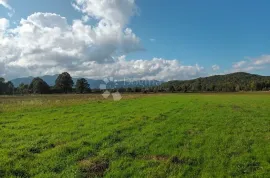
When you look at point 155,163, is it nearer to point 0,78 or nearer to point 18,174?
point 18,174

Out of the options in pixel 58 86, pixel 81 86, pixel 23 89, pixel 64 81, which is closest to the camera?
pixel 64 81

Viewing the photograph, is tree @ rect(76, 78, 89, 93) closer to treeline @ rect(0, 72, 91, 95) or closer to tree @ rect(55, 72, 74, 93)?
treeline @ rect(0, 72, 91, 95)

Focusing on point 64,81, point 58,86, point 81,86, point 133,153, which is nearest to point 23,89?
point 58,86

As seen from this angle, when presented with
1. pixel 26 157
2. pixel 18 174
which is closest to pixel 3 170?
pixel 18 174

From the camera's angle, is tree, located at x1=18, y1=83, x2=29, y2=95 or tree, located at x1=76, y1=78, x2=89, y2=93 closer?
tree, located at x1=76, y1=78, x2=89, y2=93

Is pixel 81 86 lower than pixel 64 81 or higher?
lower

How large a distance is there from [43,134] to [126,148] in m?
5.41

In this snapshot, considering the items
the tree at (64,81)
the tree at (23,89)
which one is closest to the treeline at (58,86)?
the tree at (64,81)

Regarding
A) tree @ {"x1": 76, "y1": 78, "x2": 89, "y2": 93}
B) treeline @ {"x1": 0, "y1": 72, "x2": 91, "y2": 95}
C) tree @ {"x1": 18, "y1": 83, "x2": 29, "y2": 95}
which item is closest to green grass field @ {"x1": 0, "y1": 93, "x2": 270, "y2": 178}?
treeline @ {"x1": 0, "y1": 72, "x2": 91, "y2": 95}

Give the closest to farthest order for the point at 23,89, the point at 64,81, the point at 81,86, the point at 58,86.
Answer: the point at 64,81 → the point at 58,86 → the point at 81,86 → the point at 23,89

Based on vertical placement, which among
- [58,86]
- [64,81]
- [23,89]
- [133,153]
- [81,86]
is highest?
[64,81]

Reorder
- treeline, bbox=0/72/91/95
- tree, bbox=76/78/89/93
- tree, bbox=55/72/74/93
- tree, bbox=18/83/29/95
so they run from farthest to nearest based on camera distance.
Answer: tree, bbox=18/83/29/95 → tree, bbox=76/78/89/93 → tree, bbox=55/72/74/93 → treeline, bbox=0/72/91/95

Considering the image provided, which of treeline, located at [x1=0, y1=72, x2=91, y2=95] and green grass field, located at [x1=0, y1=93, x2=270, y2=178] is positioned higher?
treeline, located at [x1=0, y1=72, x2=91, y2=95]

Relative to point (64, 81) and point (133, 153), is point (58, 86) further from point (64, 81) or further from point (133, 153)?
point (133, 153)
